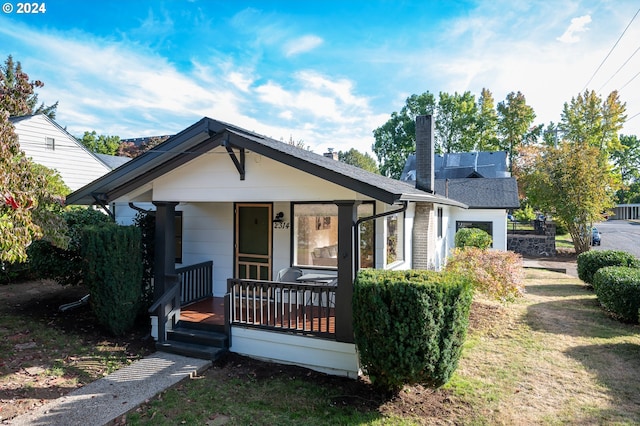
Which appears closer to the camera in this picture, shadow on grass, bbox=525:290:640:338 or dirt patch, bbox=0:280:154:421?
dirt patch, bbox=0:280:154:421

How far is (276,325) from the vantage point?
607 cm

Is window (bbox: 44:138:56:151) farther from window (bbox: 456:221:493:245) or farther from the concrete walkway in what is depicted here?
window (bbox: 456:221:493:245)

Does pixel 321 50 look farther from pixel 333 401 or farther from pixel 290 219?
pixel 333 401

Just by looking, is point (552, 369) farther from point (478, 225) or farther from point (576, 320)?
point (478, 225)

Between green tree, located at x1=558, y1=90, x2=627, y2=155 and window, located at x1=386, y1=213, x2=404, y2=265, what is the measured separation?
1231 inches

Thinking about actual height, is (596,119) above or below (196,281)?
above

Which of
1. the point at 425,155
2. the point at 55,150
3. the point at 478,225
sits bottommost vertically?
the point at 478,225

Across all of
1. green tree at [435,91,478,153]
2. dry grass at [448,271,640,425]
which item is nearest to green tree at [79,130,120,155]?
green tree at [435,91,478,153]

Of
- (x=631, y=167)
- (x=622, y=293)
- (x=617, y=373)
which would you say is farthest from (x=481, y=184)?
(x=631, y=167)

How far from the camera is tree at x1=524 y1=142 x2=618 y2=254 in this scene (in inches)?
724

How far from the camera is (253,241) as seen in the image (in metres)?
8.23

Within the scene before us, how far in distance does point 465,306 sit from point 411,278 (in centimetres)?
77

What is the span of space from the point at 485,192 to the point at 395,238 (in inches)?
504

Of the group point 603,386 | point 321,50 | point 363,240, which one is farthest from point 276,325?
point 321,50
